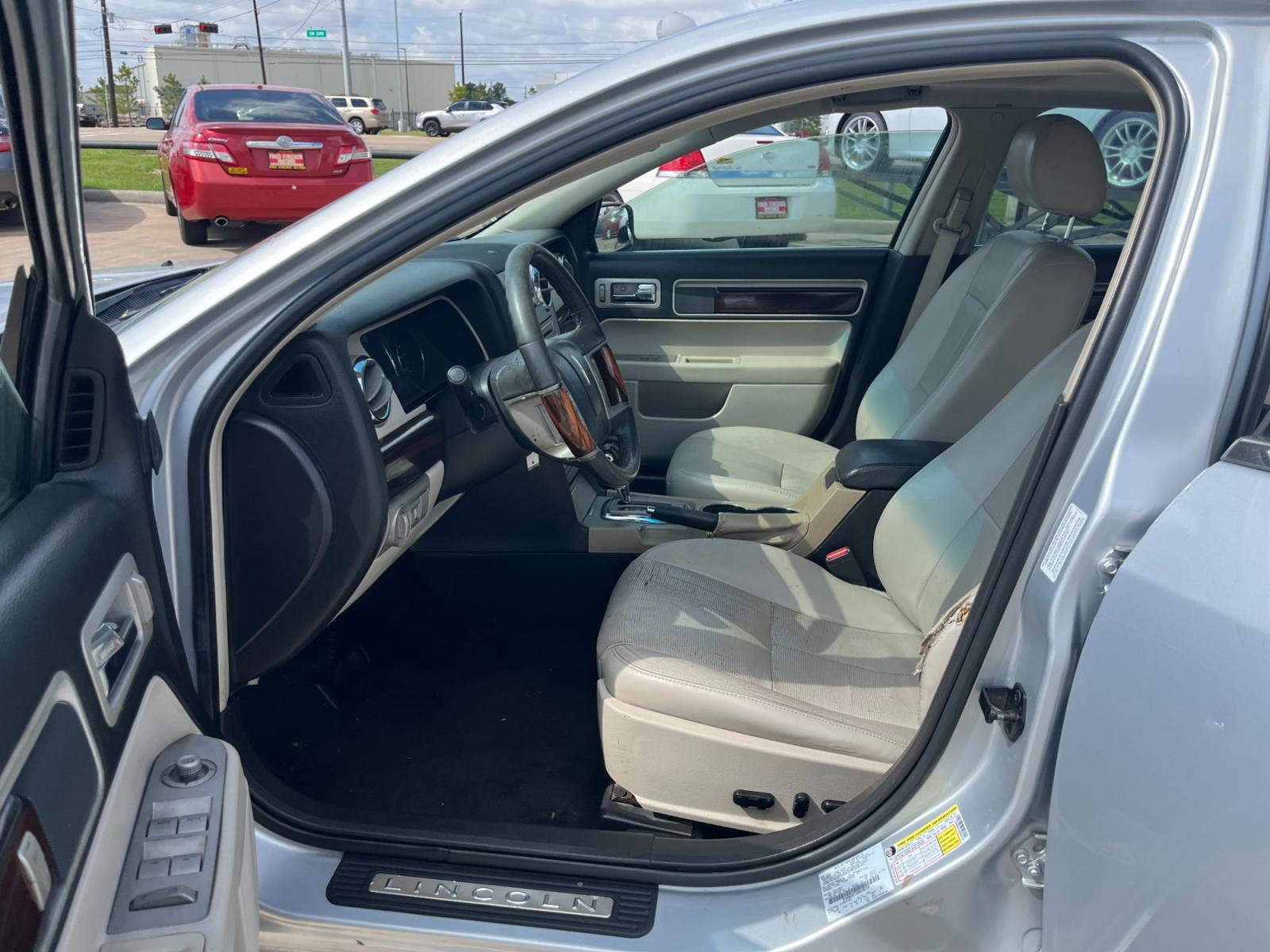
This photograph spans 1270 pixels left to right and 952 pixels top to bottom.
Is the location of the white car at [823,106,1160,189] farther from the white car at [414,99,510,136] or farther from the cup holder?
the white car at [414,99,510,136]

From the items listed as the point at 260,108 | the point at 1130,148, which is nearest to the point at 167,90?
the point at 260,108

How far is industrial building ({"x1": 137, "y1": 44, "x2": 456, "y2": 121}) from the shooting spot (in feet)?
107

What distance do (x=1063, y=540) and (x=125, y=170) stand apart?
501 inches

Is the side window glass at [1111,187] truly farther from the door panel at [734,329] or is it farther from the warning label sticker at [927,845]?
the warning label sticker at [927,845]

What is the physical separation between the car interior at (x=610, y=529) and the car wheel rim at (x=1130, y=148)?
13 centimetres

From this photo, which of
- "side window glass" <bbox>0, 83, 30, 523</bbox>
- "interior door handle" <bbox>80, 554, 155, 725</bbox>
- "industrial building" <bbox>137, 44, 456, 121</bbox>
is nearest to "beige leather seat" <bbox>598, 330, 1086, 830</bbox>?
"interior door handle" <bbox>80, 554, 155, 725</bbox>

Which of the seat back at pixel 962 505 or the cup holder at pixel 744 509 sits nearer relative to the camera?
the seat back at pixel 962 505

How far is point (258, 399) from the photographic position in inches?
56.0

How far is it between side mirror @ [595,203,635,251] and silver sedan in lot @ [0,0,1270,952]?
3.30 ft

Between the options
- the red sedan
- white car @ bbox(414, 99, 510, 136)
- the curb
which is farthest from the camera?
white car @ bbox(414, 99, 510, 136)

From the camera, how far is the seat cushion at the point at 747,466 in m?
2.68

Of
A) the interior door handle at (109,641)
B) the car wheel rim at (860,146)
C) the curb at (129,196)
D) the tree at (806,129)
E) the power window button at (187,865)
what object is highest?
the tree at (806,129)

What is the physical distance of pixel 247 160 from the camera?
7.48 meters

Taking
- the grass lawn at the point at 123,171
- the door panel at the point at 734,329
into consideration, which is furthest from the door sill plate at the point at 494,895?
the grass lawn at the point at 123,171
